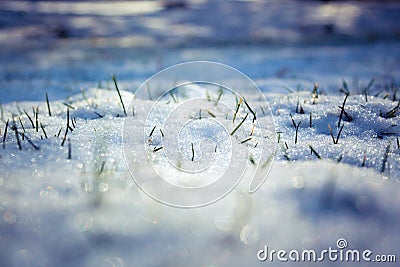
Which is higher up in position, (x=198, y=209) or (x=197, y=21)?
(x=197, y=21)

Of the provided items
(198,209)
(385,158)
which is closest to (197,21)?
(385,158)

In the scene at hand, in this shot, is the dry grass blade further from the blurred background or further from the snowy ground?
the blurred background

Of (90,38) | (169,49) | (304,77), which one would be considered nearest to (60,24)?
(90,38)

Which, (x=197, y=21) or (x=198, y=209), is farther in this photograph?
(x=197, y=21)

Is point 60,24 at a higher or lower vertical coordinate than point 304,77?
higher

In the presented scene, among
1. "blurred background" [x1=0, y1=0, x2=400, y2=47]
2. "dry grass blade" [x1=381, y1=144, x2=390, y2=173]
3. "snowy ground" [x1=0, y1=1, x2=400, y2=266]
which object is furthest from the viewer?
"blurred background" [x1=0, y1=0, x2=400, y2=47]

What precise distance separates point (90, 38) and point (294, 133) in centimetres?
964

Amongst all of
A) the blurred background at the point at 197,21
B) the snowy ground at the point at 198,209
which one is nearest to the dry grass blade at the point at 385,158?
the snowy ground at the point at 198,209

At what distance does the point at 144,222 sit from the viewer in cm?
107

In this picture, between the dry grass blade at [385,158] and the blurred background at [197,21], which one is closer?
the dry grass blade at [385,158]

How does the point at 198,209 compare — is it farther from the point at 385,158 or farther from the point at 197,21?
the point at 197,21

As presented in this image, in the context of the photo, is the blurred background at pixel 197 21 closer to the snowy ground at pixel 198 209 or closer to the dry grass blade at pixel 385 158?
the snowy ground at pixel 198 209

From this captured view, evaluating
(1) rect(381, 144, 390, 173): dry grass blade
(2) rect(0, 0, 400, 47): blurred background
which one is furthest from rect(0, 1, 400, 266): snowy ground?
(2) rect(0, 0, 400, 47): blurred background

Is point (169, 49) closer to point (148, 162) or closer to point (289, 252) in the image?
point (148, 162)
